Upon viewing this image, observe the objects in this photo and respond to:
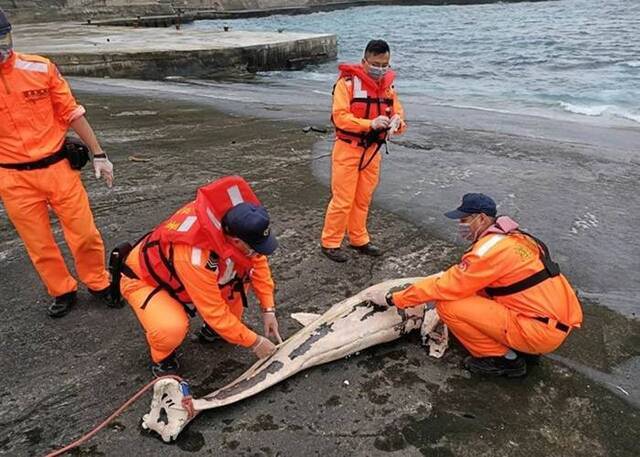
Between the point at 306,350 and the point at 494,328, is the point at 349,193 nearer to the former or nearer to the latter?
the point at 306,350

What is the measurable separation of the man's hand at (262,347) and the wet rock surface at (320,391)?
0.95 ft

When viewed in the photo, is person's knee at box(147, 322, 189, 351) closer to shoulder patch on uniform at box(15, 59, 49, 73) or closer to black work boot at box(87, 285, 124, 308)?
black work boot at box(87, 285, 124, 308)

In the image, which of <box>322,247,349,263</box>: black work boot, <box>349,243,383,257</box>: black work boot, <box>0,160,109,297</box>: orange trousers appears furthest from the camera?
<box>349,243,383,257</box>: black work boot

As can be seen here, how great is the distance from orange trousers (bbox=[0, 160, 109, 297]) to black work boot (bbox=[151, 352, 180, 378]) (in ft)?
3.99

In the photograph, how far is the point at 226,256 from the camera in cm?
300

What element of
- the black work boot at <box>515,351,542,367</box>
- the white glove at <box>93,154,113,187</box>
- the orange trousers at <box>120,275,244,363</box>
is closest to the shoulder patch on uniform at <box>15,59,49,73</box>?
the white glove at <box>93,154,113,187</box>

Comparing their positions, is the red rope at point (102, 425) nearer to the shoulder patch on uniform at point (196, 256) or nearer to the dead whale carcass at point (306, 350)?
the dead whale carcass at point (306, 350)

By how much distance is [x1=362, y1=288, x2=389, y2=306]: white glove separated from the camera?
153 inches

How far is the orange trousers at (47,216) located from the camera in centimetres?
376

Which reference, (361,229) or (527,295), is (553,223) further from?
(527,295)

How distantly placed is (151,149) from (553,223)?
20.7ft

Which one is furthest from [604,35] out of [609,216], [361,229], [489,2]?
[489,2]

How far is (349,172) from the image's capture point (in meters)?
5.13

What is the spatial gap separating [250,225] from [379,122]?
2.41m
